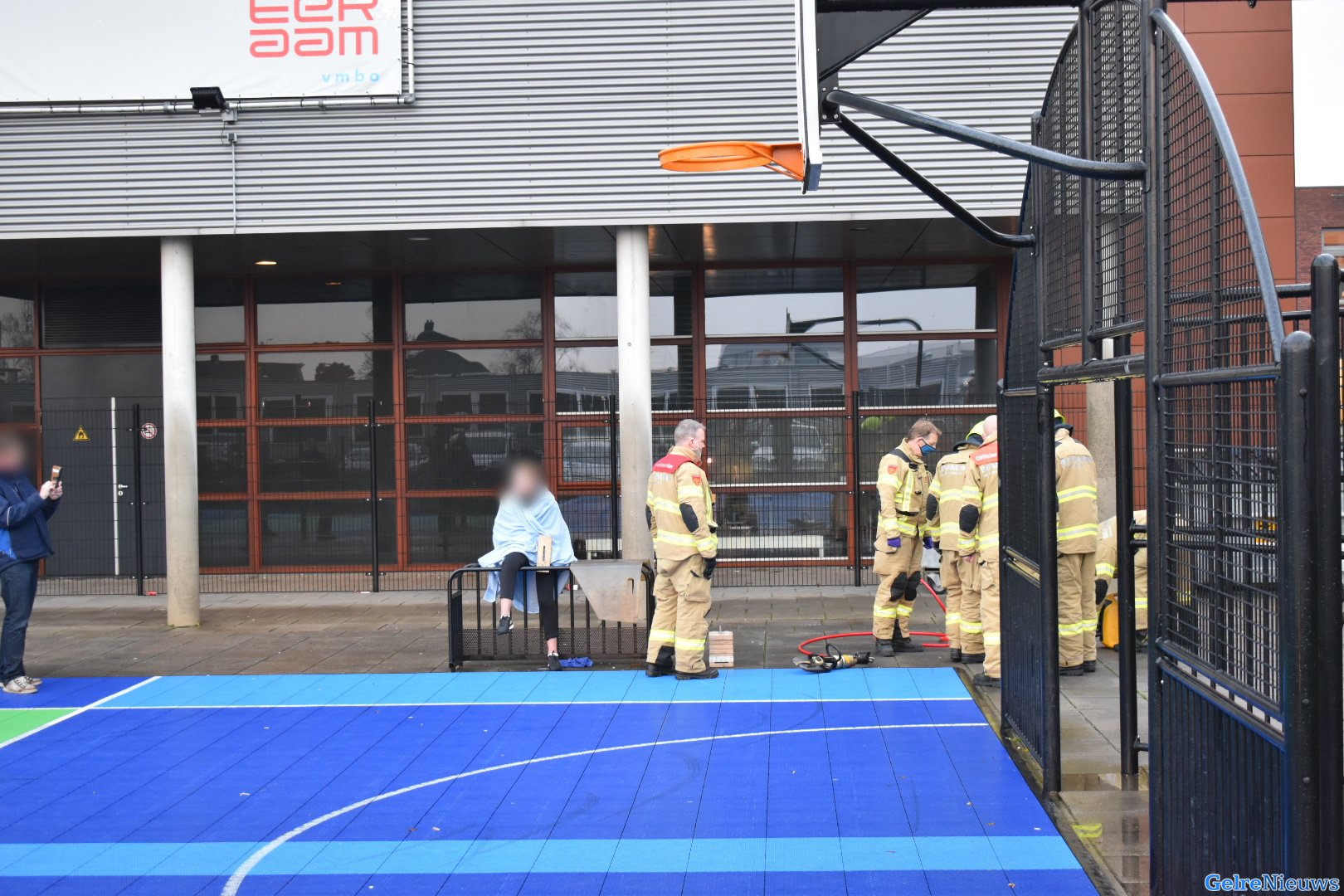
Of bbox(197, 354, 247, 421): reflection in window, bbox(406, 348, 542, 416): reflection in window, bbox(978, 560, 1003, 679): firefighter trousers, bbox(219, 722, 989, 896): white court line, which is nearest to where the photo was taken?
bbox(219, 722, 989, 896): white court line

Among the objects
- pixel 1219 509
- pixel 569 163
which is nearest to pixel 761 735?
pixel 1219 509

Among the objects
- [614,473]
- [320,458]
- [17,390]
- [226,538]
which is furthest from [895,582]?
[17,390]

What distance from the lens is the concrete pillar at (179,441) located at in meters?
13.4

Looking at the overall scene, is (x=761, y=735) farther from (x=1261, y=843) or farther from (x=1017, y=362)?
(x=1261, y=843)

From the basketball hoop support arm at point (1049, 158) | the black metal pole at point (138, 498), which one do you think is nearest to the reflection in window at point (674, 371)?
the black metal pole at point (138, 498)

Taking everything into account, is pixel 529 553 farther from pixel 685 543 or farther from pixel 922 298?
pixel 922 298

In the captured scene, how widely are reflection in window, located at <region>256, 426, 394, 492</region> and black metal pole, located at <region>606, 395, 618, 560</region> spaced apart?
3.44 meters

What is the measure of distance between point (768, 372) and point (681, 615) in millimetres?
7181

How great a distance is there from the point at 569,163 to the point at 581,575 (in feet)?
17.0

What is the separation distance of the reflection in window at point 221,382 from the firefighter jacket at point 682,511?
9.63m

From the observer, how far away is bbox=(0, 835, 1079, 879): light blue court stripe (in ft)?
19.0

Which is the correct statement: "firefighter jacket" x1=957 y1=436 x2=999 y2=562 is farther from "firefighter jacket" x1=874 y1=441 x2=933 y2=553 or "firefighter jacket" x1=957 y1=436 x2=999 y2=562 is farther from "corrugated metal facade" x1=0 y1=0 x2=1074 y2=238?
"corrugated metal facade" x1=0 y1=0 x2=1074 y2=238

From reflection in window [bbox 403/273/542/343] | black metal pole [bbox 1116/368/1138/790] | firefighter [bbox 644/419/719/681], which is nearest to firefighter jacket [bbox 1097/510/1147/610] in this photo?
firefighter [bbox 644/419/719/681]

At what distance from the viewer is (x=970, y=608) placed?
10133 mm
